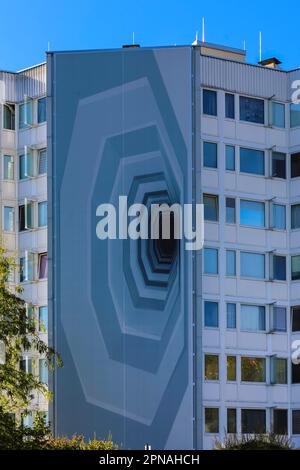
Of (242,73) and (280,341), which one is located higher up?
(242,73)

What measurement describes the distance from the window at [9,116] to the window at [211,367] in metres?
15.8

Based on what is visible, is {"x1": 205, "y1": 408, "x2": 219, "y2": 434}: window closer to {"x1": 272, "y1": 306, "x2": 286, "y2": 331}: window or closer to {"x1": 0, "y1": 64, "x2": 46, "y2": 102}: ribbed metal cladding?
{"x1": 272, "y1": 306, "x2": 286, "y2": 331}: window

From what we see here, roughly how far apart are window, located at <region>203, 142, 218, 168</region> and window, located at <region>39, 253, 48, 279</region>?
9.29m

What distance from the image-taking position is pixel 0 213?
6944 cm

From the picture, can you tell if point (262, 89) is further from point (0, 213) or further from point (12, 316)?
point (12, 316)

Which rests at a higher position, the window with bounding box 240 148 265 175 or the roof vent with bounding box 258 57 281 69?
the roof vent with bounding box 258 57 281 69

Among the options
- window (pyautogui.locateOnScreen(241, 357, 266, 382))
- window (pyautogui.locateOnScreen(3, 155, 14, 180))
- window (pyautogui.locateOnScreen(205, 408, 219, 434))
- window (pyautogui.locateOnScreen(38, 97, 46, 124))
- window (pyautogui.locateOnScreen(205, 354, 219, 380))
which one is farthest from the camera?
window (pyautogui.locateOnScreen(3, 155, 14, 180))

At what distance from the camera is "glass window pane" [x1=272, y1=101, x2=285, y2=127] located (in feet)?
225

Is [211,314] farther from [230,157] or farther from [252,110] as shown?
[252,110]

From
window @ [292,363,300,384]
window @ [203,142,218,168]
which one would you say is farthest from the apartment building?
window @ [292,363,300,384]

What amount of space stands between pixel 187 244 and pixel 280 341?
7029 mm

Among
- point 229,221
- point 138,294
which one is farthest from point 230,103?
point 138,294

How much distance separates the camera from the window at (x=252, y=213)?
221 feet

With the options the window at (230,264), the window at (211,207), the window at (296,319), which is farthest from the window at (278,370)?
the window at (211,207)
